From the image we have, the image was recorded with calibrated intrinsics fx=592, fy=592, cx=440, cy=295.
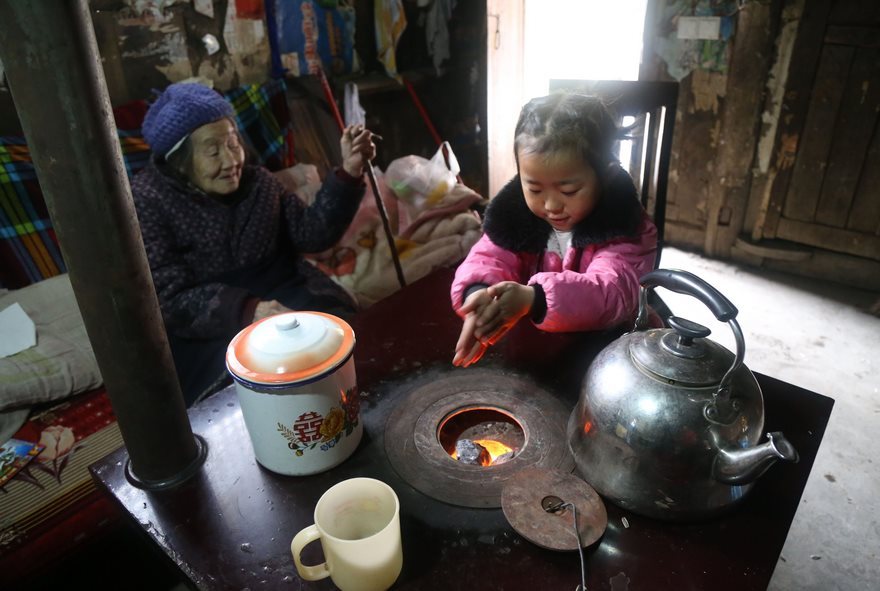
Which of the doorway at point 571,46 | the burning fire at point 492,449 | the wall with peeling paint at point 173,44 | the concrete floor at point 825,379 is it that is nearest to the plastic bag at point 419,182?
the wall with peeling paint at point 173,44

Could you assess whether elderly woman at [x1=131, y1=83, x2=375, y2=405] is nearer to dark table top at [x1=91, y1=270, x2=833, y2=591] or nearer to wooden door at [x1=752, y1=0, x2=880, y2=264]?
dark table top at [x1=91, y1=270, x2=833, y2=591]

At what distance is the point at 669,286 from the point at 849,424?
2079 mm

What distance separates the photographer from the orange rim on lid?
0.96 meters

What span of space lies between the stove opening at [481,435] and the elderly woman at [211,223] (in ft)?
3.24

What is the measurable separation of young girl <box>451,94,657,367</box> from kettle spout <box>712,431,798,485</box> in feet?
1.60

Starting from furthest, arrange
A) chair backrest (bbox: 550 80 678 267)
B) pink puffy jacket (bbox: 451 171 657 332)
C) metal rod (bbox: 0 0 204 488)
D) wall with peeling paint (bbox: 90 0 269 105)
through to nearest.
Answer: wall with peeling paint (bbox: 90 0 269 105) < chair backrest (bbox: 550 80 678 267) < pink puffy jacket (bbox: 451 171 657 332) < metal rod (bbox: 0 0 204 488)

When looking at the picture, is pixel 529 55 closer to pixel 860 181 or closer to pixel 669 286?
pixel 860 181

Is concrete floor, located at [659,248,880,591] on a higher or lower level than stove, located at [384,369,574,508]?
lower

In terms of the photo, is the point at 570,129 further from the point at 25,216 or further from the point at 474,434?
the point at 25,216

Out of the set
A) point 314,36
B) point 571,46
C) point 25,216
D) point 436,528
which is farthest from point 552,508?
point 571,46

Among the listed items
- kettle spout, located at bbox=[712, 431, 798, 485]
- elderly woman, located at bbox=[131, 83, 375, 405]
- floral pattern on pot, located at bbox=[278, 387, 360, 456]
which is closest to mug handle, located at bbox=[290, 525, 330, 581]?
floral pattern on pot, located at bbox=[278, 387, 360, 456]

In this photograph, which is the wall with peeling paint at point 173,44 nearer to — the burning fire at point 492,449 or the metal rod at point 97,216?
the metal rod at point 97,216

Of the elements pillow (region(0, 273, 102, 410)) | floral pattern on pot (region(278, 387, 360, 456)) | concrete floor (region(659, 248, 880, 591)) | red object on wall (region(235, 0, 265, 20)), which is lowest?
concrete floor (region(659, 248, 880, 591))

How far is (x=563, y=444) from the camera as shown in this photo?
3.64ft
